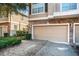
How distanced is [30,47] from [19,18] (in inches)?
17.9

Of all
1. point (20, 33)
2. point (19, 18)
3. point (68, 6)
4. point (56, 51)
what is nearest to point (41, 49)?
point (56, 51)

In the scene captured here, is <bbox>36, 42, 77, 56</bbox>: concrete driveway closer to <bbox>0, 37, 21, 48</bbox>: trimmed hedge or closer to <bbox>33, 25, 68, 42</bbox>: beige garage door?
<bbox>33, 25, 68, 42</bbox>: beige garage door

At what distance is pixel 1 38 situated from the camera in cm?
220

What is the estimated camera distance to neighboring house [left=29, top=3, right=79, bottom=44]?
2.17 m

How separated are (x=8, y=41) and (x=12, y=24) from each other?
0.26 metres

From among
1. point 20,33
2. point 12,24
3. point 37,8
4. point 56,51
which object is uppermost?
point 37,8

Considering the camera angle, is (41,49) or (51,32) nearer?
(41,49)

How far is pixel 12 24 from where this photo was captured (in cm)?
223

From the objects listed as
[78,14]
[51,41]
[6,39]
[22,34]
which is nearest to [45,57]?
[51,41]

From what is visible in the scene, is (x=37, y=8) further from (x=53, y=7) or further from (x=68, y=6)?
(x=68, y=6)

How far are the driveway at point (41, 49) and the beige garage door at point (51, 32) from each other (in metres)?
0.10

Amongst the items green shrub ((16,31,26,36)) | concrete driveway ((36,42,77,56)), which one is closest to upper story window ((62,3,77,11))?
concrete driveway ((36,42,77,56))

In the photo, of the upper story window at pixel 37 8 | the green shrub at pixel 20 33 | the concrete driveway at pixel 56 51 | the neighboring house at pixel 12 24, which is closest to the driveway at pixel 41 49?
the concrete driveway at pixel 56 51

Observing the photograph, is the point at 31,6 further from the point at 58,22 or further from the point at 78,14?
the point at 78,14
